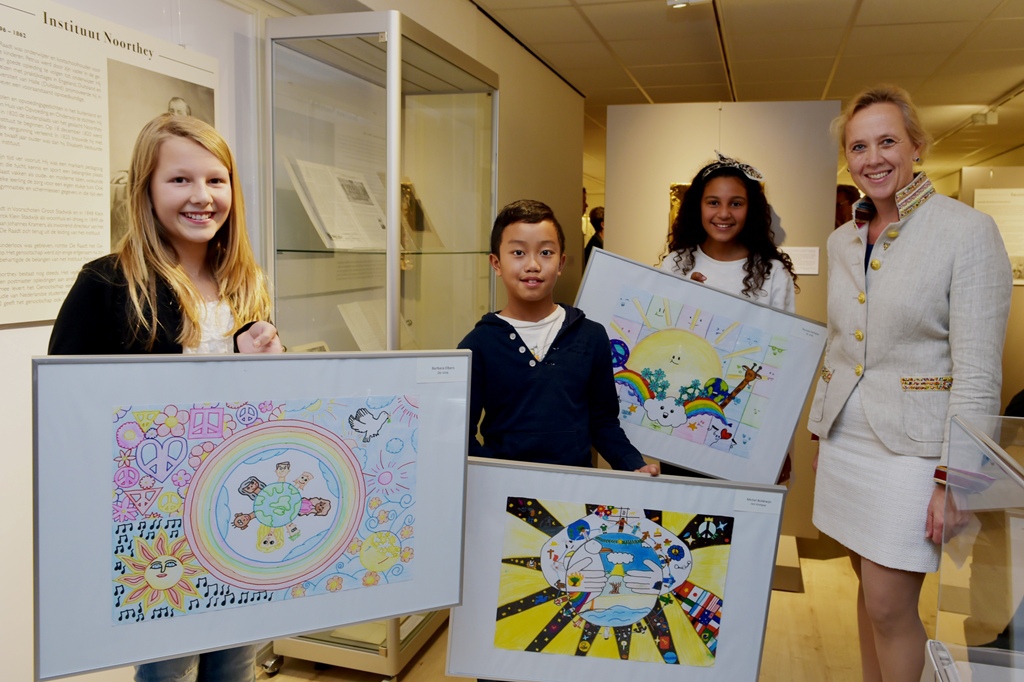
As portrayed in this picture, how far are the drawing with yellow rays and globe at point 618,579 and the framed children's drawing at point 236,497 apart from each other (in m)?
0.18

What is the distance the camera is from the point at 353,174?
8.34 feet

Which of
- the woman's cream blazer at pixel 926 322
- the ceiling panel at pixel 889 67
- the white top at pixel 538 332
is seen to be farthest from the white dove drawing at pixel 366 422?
the ceiling panel at pixel 889 67

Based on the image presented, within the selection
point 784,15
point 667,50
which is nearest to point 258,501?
point 784,15

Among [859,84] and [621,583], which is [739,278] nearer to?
[621,583]

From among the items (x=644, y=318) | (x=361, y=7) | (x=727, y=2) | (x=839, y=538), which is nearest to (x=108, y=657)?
(x=644, y=318)

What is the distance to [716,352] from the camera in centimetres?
224

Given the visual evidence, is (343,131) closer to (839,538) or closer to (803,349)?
(803,349)

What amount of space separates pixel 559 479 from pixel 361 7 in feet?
6.75

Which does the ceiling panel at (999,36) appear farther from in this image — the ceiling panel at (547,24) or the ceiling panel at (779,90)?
the ceiling panel at (547,24)

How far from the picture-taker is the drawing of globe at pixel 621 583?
1.60 metres

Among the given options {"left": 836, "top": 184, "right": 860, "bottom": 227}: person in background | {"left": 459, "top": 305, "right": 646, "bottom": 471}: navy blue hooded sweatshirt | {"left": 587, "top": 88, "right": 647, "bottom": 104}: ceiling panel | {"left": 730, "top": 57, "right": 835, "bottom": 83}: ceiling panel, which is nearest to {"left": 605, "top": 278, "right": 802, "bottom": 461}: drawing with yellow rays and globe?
{"left": 459, "top": 305, "right": 646, "bottom": 471}: navy blue hooded sweatshirt

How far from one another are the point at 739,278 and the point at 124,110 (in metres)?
1.92

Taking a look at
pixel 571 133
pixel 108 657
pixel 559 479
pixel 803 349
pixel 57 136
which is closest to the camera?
pixel 108 657

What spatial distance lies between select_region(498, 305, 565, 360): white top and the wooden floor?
1.28 metres
